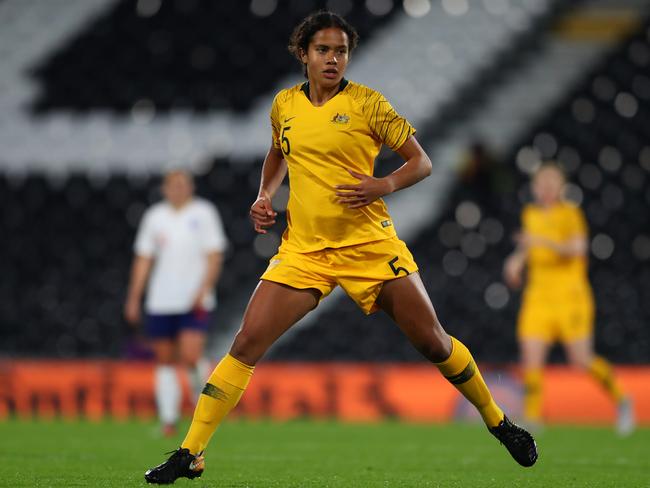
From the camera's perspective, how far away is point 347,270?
4.94 m

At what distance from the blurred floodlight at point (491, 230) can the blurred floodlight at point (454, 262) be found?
1.05 ft

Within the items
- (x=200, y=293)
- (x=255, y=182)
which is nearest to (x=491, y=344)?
(x=255, y=182)

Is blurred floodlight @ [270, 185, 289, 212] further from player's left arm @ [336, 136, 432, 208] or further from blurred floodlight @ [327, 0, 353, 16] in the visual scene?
player's left arm @ [336, 136, 432, 208]

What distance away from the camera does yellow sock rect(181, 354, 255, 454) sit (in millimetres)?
4887

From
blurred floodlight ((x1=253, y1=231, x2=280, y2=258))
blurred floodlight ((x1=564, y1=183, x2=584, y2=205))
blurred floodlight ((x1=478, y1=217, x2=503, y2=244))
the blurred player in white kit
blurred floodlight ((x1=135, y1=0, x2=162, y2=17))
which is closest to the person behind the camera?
the blurred player in white kit

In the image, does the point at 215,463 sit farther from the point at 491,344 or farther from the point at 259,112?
the point at 259,112

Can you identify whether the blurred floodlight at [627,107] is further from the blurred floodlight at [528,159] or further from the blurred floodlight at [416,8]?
the blurred floodlight at [416,8]

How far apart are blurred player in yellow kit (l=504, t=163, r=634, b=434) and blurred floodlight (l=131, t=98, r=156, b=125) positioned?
5482 millimetres

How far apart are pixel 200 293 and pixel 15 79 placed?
20.0 feet

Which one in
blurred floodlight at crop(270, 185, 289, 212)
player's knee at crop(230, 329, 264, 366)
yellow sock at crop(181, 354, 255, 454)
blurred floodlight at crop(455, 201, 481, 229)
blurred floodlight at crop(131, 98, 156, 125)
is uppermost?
blurred floodlight at crop(131, 98, 156, 125)

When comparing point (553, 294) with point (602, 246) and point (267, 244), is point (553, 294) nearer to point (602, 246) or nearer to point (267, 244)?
point (602, 246)

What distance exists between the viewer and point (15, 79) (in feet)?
45.7

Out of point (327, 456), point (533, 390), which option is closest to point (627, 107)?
point (533, 390)

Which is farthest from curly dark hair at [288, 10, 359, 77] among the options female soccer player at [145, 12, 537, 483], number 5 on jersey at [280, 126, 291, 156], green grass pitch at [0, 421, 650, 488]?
green grass pitch at [0, 421, 650, 488]
